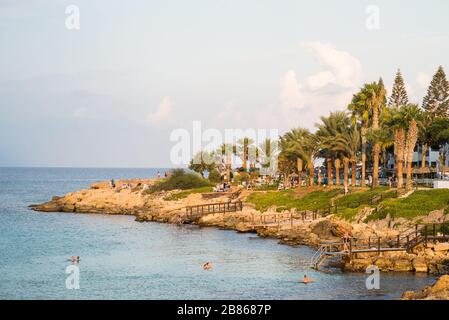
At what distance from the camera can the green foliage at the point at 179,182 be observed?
103562mm

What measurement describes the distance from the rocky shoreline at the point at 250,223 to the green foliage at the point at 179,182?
7.58 ft

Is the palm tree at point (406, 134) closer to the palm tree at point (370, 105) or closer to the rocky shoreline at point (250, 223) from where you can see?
the palm tree at point (370, 105)

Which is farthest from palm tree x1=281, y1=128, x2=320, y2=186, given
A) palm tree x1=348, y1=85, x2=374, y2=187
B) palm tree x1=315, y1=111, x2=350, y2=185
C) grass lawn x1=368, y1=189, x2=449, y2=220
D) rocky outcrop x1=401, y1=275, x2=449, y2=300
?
rocky outcrop x1=401, y1=275, x2=449, y2=300

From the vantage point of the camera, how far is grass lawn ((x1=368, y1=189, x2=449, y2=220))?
5603 centimetres

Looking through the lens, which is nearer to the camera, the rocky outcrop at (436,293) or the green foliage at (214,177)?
the rocky outcrop at (436,293)

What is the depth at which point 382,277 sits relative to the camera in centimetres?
4272

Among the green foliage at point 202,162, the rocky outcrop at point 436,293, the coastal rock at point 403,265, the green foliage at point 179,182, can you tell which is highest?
the green foliage at point 202,162

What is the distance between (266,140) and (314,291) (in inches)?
2933

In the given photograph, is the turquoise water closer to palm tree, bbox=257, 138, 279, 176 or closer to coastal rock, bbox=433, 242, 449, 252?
coastal rock, bbox=433, 242, 449, 252

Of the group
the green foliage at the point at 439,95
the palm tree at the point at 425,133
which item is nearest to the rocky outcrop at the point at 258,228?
the palm tree at the point at 425,133

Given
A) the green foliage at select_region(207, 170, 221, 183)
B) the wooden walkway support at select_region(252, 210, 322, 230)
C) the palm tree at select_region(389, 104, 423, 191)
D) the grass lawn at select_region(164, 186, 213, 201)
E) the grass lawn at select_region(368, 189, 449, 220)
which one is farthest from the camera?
the green foliage at select_region(207, 170, 221, 183)

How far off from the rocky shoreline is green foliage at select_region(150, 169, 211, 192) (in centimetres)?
231
